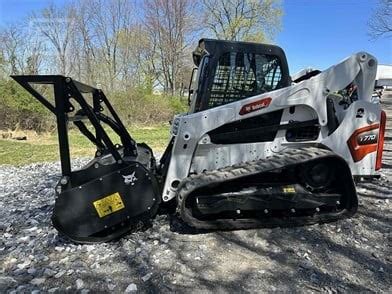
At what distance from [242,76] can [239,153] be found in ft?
2.91

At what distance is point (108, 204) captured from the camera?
3.82 m

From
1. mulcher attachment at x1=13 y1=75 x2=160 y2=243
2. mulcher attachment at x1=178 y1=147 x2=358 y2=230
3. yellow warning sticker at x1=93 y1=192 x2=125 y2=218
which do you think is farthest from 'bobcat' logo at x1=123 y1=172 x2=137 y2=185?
mulcher attachment at x1=178 y1=147 x2=358 y2=230

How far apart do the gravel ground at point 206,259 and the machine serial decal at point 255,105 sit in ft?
4.23

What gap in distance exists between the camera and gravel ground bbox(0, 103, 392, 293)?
3.08 metres

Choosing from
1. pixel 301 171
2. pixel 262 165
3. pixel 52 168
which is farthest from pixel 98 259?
pixel 52 168

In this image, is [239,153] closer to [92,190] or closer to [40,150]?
[92,190]

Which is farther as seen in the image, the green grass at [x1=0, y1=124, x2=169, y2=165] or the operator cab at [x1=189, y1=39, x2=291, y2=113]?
the green grass at [x1=0, y1=124, x2=169, y2=165]

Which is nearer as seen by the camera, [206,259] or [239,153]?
[206,259]

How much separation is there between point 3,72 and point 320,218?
62.3ft

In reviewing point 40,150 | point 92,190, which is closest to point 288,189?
point 92,190

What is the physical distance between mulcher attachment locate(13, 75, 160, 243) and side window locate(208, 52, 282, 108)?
1.24 meters

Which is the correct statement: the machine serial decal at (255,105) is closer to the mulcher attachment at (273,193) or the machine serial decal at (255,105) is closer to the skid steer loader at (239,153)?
the skid steer loader at (239,153)

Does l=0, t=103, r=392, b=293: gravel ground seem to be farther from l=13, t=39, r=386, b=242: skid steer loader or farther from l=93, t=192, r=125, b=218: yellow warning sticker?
l=93, t=192, r=125, b=218: yellow warning sticker

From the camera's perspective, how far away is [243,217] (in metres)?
4.12
